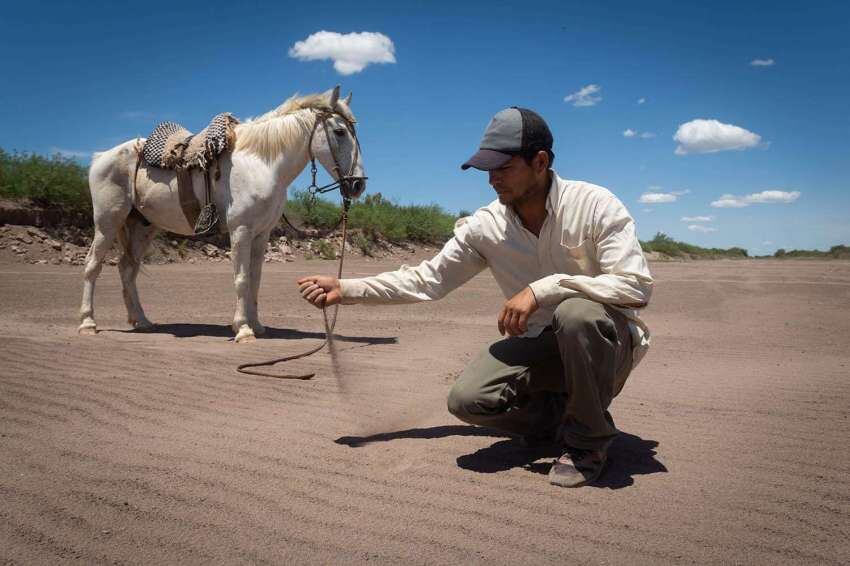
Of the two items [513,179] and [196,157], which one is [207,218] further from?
[513,179]

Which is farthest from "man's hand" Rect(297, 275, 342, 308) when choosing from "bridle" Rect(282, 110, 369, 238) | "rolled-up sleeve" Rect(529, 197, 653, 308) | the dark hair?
"bridle" Rect(282, 110, 369, 238)

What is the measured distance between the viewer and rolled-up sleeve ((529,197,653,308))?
268cm

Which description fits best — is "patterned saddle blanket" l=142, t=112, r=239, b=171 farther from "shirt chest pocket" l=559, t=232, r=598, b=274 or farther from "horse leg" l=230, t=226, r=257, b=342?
"shirt chest pocket" l=559, t=232, r=598, b=274

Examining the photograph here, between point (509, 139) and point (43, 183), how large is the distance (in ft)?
52.8

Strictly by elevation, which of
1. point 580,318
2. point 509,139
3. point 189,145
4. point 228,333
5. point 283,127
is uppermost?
point 283,127

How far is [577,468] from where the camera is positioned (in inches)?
108

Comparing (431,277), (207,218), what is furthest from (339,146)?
(431,277)

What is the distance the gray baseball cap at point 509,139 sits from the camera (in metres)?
2.80

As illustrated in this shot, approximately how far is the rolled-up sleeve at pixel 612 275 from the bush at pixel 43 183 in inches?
633

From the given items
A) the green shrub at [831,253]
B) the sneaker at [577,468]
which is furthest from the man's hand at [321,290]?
the green shrub at [831,253]

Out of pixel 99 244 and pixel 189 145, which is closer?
pixel 189 145

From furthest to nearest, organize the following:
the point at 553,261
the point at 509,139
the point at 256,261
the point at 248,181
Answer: the point at 256,261
the point at 248,181
the point at 553,261
the point at 509,139

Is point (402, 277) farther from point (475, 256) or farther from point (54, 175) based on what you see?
point (54, 175)

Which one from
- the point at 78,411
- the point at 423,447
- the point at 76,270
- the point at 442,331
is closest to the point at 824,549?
the point at 423,447
